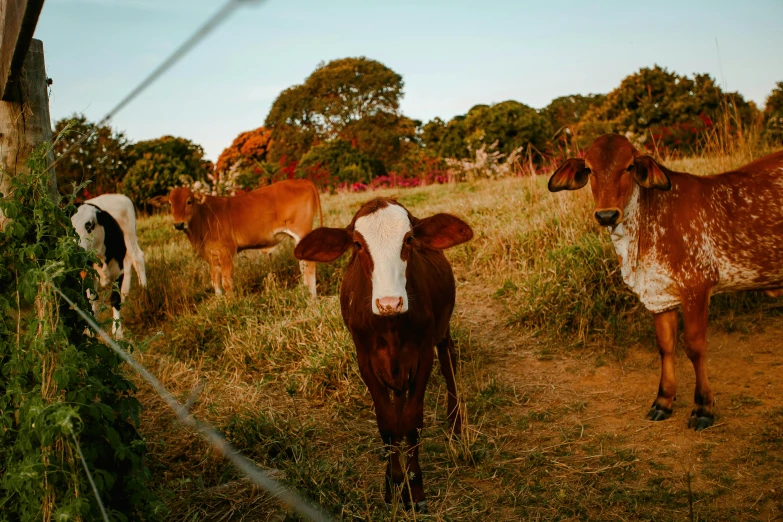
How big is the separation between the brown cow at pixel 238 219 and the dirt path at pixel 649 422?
10.4ft

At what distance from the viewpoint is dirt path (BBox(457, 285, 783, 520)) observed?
11.6 ft

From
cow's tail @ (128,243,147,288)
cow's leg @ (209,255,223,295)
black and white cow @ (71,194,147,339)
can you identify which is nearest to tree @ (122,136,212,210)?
black and white cow @ (71,194,147,339)

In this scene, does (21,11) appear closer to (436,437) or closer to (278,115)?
(436,437)

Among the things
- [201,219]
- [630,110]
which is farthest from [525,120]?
[201,219]

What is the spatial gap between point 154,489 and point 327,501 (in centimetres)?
109

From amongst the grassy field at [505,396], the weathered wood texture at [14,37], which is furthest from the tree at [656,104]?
the weathered wood texture at [14,37]

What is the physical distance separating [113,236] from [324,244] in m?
5.05

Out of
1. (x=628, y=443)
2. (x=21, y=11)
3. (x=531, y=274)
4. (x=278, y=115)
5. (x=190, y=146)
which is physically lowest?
(x=628, y=443)

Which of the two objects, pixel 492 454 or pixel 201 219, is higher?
pixel 201 219

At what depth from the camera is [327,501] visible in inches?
121

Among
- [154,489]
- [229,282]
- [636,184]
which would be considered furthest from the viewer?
[229,282]

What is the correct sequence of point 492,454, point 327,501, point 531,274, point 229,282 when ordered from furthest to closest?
point 229,282 < point 531,274 < point 492,454 < point 327,501

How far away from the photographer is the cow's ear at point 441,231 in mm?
3395

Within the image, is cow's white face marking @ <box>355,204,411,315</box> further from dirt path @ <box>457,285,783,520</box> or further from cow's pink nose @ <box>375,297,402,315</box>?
dirt path @ <box>457,285,783,520</box>
